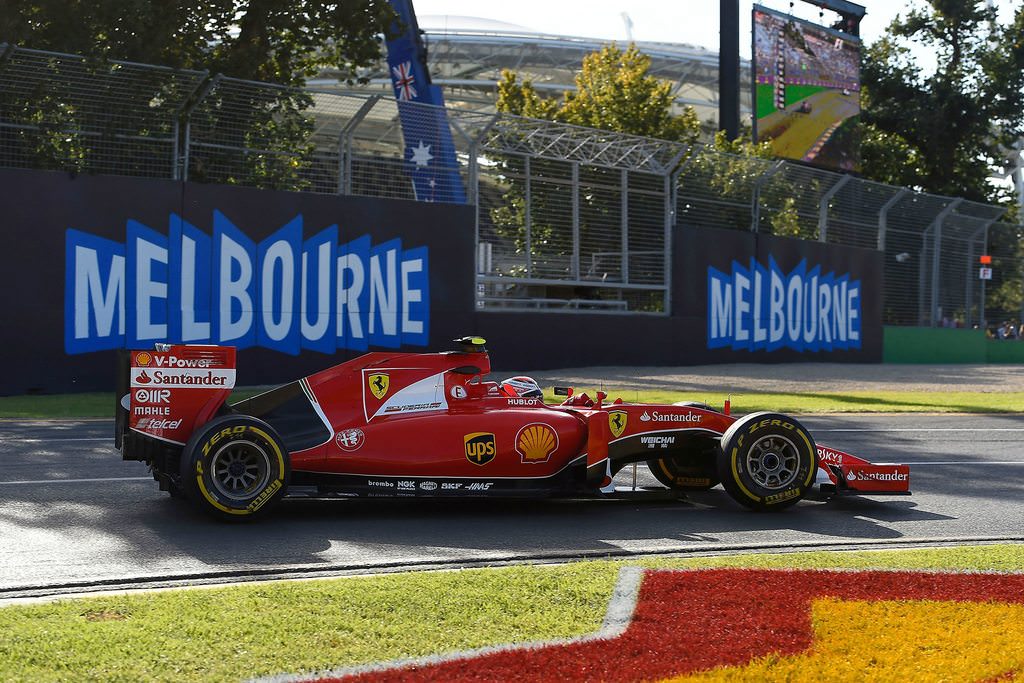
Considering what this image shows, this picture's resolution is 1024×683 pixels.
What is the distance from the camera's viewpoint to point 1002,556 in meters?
7.30

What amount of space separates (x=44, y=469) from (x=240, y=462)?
3174mm

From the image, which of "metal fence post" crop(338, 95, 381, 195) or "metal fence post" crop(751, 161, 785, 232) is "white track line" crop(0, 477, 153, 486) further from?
"metal fence post" crop(751, 161, 785, 232)

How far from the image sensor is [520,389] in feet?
31.1

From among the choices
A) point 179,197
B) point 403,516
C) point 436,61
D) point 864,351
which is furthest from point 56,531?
point 436,61

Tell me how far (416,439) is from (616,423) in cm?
152

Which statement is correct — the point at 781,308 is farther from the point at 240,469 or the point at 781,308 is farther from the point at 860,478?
the point at 240,469

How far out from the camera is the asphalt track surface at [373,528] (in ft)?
22.5

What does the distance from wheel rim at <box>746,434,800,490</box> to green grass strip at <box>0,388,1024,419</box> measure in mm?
8451

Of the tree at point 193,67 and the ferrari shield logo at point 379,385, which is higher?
the tree at point 193,67

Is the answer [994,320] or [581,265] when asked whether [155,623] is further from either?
[994,320]

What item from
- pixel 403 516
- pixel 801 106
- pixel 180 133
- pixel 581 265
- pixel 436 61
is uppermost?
pixel 436 61

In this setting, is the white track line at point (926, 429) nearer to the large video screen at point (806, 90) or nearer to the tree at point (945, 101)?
the large video screen at point (806, 90)

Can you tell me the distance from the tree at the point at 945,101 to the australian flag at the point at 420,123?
94.1 feet

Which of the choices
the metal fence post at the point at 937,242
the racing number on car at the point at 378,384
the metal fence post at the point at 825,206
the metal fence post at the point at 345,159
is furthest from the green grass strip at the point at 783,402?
the metal fence post at the point at 937,242
